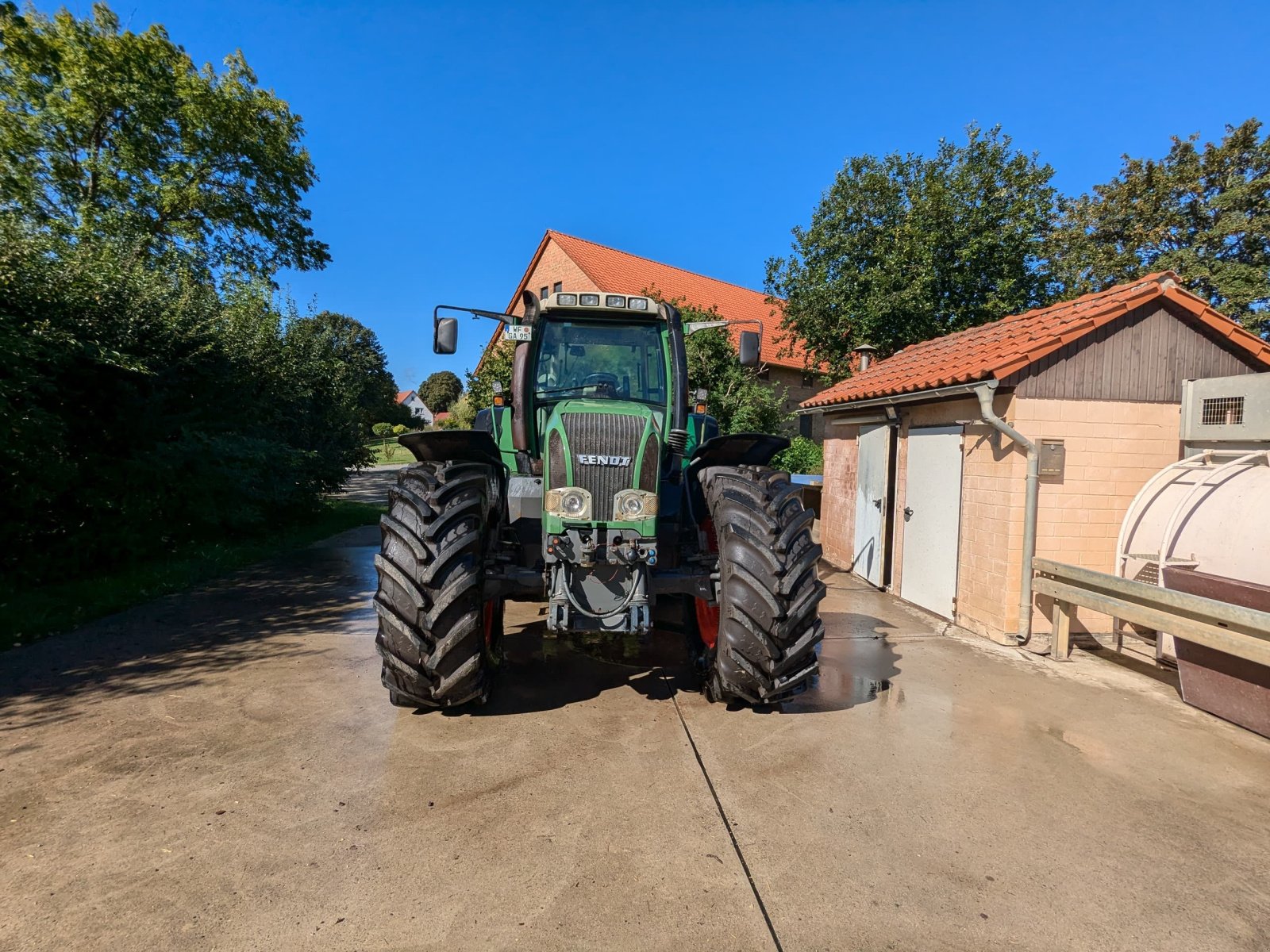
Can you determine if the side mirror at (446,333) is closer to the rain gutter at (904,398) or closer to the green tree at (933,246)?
the rain gutter at (904,398)

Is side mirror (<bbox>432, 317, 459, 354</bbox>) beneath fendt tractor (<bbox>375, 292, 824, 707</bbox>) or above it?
above

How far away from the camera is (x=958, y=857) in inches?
103

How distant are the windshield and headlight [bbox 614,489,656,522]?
1.24 m

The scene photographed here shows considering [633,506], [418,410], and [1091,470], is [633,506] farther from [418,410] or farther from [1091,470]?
[418,410]

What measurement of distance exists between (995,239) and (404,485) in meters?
Answer: 16.4

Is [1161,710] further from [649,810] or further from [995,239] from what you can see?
[995,239]

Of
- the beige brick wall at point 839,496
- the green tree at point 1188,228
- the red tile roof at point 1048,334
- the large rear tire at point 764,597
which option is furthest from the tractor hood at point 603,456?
the green tree at point 1188,228

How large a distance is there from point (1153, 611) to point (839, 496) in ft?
16.1

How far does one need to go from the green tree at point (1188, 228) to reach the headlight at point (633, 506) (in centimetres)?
1747

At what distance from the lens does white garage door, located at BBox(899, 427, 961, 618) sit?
628cm

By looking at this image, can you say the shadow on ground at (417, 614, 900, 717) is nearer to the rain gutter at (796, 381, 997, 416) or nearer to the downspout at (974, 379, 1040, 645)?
the downspout at (974, 379, 1040, 645)

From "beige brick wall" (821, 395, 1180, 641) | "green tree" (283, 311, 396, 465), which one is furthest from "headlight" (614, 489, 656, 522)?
"green tree" (283, 311, 396, 465)

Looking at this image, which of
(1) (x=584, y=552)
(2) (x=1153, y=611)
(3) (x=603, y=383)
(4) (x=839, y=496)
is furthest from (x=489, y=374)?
(2) (x=1153, y=611)

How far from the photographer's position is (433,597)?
3.26 metres
